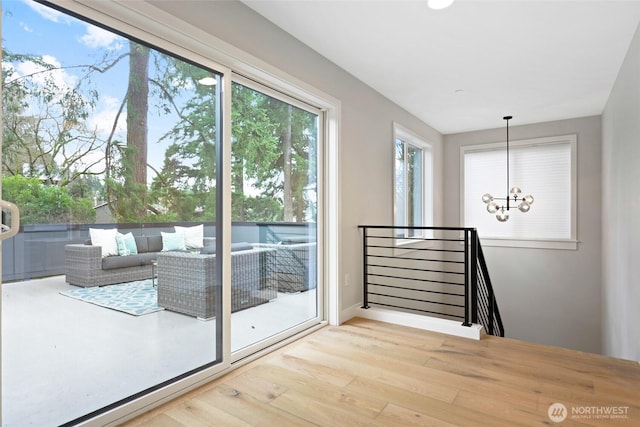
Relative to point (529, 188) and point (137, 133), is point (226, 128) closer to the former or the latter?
point (137, 133)

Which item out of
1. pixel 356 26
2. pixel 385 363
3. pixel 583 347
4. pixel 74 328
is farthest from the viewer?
pixel 583 347

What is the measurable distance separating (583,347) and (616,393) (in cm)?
377

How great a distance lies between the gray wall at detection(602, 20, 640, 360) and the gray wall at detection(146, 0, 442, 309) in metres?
2.15

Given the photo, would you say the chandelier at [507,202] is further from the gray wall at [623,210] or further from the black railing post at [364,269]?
the black railing post at [364,269]

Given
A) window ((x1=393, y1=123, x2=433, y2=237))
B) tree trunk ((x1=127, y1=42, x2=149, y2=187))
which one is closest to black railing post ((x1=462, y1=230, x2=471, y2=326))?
window ((x1=393, y1=123, x2=433, y2=237))

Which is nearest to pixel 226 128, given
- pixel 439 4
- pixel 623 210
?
pixel 439 4

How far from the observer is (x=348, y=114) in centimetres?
343

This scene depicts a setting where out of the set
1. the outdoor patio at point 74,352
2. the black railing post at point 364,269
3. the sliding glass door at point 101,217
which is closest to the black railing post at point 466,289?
the black railing post at point 364,269

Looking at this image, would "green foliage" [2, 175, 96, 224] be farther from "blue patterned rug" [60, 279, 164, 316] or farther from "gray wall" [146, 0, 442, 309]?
"gray wall" [146, 0, 442, 309]

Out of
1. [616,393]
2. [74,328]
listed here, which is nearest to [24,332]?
[74,328]

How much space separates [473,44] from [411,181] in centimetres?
249

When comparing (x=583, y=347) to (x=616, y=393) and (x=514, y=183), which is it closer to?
(x=514, y=183)

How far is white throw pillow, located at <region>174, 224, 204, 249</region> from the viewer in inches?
82.6

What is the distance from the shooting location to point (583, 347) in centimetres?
502
